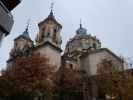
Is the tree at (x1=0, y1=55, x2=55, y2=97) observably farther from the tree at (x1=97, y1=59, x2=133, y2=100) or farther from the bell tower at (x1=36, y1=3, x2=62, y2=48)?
the bell tower at (x1=36, y1=3, x2=62, y2=48)

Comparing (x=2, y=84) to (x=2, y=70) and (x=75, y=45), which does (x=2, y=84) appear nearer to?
(x=2, y=70)

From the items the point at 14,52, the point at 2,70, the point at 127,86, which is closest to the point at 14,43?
the point at 14,52

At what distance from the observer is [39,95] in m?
29.1

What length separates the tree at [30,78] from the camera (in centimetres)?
2747

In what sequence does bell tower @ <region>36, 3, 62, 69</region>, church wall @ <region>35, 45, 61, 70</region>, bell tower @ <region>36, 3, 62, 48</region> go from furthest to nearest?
bell tower @ <region>36, 3, 62, 48</region> < bell tower @ <region>36, 3, 62, 69</region> < church wall @ <region>35, 45, 61, 70</region>

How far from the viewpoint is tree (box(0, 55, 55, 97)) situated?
27470 millimetres

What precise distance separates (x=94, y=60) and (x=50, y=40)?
339 inches

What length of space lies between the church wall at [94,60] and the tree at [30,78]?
11.5m

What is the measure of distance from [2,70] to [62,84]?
857cm

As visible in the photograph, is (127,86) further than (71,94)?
No

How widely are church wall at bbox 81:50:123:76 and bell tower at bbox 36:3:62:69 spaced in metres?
5.48

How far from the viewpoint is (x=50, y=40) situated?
1507 inches

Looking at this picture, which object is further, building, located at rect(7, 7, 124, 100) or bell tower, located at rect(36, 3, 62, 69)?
building, located at rect(7, 7, 124, 100)

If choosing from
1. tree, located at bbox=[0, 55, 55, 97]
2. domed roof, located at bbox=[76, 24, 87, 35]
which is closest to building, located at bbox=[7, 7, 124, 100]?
tree, located at bbox=[0, 55, 55, 97]
